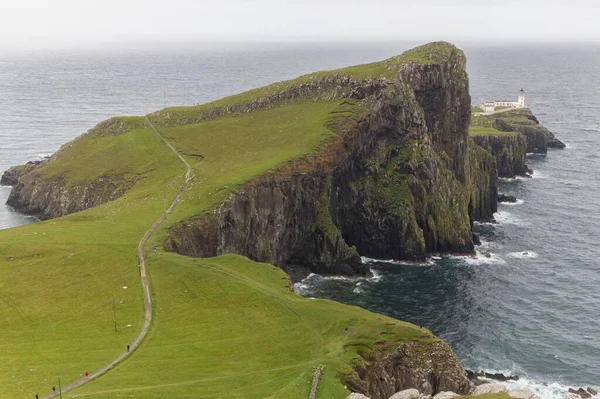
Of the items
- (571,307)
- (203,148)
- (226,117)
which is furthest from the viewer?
(226,117)

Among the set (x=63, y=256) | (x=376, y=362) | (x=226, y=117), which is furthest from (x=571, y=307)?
(x=226, y=117)

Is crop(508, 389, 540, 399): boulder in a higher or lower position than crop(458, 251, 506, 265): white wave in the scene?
higher

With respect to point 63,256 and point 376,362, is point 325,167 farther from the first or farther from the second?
point 376,362

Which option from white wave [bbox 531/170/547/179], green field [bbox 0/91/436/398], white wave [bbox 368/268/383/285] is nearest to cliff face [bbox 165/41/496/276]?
white wave [bbox 368/268/383/285]

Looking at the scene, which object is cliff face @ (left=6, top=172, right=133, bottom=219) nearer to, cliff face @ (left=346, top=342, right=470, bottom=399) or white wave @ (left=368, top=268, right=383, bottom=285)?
white wave @ (left=368, top=268, right=383, bottom=285)

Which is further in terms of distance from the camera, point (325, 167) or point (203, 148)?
point (203, 148)

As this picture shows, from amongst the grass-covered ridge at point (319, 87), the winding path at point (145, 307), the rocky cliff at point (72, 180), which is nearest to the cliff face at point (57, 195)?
the rocky cliff at point (72, 180)
